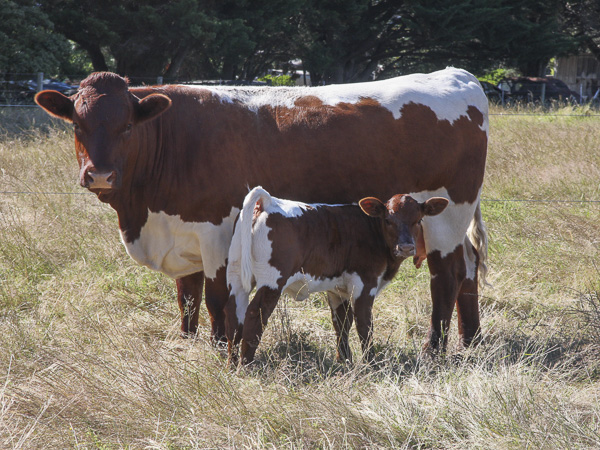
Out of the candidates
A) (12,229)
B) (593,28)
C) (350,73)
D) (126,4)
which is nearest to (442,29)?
(350,73)

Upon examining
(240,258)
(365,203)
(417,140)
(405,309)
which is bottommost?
(405,309)

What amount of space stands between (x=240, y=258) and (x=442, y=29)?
27437 millimetres

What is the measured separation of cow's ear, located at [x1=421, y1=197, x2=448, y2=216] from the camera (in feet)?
14.8

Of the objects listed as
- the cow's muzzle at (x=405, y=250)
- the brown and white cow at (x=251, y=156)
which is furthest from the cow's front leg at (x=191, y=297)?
the cow's muzzle at (x=405, y=250)

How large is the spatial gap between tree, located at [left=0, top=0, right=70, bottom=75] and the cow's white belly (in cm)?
1526

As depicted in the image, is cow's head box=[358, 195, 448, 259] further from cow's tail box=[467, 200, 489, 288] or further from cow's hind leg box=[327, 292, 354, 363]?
cow's tail box=[467, 200, 489, 288]

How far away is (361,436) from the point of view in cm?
321

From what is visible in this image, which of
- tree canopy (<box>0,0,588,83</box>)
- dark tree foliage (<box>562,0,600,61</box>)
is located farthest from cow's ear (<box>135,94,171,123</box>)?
dark tree foliage (<box>562,0,600,61</box>)

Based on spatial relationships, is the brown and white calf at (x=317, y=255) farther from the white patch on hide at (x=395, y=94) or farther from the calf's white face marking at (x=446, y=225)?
the white patch on hide at (x=395, y=94)

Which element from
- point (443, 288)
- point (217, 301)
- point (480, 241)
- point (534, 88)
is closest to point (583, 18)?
point (534, 88)

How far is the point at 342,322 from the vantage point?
187 inches

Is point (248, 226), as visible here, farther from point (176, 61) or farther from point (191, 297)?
point (176, 61)

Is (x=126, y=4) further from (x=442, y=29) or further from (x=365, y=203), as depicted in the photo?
(x=365, y=203)

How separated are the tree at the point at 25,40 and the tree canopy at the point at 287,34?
27mm
